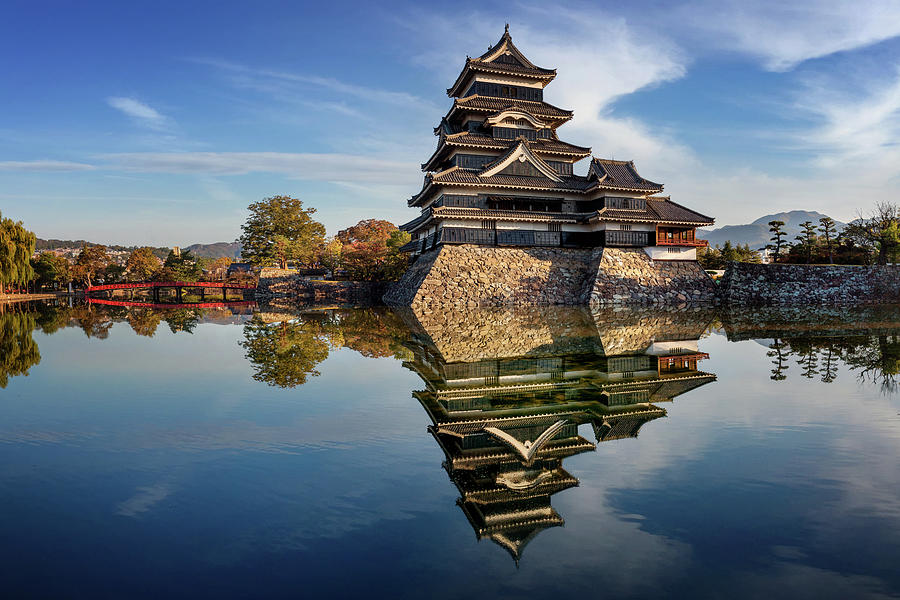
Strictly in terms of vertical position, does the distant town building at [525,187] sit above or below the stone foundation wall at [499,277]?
above

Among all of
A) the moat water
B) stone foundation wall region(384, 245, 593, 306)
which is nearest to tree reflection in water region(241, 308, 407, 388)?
the moat water

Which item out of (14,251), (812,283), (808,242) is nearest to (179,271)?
(14,251)

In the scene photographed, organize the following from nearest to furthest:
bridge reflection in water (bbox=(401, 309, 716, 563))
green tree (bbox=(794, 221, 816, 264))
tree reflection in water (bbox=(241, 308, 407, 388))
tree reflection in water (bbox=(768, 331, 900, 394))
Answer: bridge reflection in water (bbox=(401, 309, 716, 563)) < tree reflection in water (bbox=(768, 331, 900, 394)) < tree reflection in water (bbox=(241, 308, 407, 388)) < green tree (bbox=(794, 221, 816, 264))

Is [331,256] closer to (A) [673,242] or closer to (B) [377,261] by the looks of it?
(B) [377,261]

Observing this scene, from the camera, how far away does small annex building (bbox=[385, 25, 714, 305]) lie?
30.2m

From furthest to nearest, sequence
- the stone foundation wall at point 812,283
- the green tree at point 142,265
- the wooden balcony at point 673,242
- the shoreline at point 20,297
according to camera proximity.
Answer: the green tree at point 142,265 → the shoreline at point 20,297 → the wooden balcony at point 673,242 → the stone foundation wall at point 812,283

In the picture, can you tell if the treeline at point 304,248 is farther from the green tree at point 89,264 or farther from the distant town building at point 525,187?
the green tree at point 89,264

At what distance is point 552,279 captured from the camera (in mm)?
31234

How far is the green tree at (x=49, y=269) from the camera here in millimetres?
56747

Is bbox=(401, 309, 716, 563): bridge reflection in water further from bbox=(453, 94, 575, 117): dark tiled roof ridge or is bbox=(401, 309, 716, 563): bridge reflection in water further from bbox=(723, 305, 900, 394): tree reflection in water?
bbox=(453, 94, 575, 117): dark tiled roof ridge

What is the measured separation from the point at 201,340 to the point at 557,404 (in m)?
13.9

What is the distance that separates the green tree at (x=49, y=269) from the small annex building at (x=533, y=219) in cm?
4847

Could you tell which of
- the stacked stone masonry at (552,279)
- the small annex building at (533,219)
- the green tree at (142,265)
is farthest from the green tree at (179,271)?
the stacked stone masonry at (552,279)

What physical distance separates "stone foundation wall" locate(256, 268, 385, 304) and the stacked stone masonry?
12977mm
